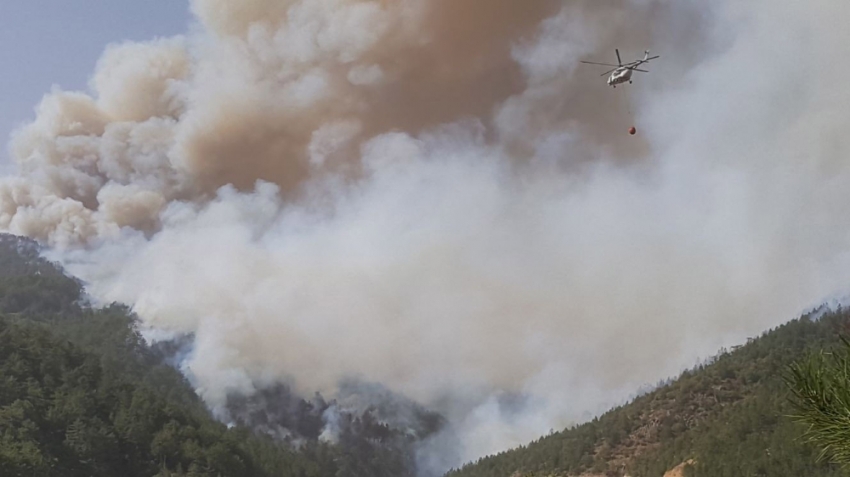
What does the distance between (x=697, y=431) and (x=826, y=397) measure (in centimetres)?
13772

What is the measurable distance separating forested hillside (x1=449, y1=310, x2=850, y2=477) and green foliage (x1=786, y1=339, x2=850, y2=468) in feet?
337

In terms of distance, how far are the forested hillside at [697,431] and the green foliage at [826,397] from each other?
103 meters

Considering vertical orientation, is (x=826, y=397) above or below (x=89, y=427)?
below

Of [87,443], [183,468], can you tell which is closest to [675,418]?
[183,468]

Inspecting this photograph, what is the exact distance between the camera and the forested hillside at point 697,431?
11238 cm

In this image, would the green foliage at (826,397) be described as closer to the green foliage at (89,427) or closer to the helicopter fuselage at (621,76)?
the helicopter fuselage at (621,76)

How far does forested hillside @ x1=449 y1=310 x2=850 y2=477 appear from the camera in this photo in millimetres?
112375

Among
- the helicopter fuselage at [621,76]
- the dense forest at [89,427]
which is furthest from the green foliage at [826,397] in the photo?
the dense forest at [89,427]

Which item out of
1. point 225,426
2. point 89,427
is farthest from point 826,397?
point 225,426

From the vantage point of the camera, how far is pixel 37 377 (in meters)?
97.4

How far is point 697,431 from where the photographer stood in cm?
13575

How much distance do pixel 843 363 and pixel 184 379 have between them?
201475mm

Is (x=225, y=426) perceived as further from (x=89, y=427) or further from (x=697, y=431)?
(x=697, y=431)

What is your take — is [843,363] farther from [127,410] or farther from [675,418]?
[675,418]
